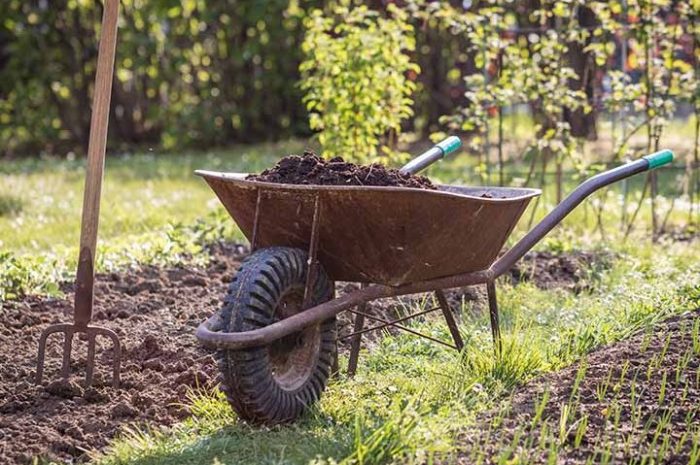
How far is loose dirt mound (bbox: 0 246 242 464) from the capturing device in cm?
339

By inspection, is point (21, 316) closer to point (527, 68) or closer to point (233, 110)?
point (527, 68)

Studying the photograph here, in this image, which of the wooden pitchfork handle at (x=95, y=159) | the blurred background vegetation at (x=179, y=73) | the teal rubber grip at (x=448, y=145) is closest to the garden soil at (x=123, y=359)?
the wooden pitchfork handle at (x=95, y=159)

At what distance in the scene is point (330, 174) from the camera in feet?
11.6

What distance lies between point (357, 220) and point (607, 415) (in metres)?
0.91

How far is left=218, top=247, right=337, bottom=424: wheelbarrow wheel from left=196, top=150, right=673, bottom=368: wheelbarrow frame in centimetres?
5

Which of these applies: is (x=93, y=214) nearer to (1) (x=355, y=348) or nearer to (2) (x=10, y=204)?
(1) (x=355, y=348)

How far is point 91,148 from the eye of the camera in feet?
12.6

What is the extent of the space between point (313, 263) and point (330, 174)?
0.30 metres

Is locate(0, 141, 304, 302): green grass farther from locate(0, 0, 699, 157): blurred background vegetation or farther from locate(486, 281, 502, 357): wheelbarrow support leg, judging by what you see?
locate(486, 281, 502, 357): wheelbarrow support leg

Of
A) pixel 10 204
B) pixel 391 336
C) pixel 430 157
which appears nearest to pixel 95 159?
pixel 430 157

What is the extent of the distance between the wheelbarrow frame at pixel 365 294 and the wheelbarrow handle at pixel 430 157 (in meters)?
0.47

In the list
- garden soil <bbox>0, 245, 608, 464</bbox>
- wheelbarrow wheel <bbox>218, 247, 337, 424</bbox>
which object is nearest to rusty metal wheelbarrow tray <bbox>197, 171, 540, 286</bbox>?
wheelbarrow wheel <bbox>218, 247, 337, 424</bbox>

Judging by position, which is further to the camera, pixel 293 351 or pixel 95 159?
pixel 95 159

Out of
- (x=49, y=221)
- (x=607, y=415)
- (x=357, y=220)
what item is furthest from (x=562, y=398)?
(x=49, y=221)
